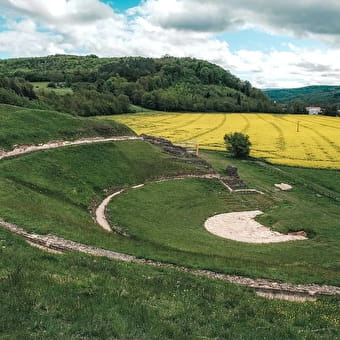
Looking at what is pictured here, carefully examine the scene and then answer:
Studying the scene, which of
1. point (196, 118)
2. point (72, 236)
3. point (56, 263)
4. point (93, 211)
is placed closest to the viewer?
point (56, 263)

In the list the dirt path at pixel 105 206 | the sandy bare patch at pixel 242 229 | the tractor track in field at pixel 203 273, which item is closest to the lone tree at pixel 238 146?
the dirt path at pixel 105 206

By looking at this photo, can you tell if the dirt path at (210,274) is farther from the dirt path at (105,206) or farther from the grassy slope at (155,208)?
the dirt path at (105,206)

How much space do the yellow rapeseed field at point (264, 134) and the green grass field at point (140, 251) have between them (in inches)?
1014

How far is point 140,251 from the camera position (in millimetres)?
25969

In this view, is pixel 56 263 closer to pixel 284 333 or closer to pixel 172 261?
pixel 172 261

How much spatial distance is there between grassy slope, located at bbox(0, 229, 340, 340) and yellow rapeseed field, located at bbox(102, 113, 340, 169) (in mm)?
70624

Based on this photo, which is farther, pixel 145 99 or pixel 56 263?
pixel 145 99

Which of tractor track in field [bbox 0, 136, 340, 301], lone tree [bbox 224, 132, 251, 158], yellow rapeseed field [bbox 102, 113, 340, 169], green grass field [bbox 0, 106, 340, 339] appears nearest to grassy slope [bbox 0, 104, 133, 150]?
green grass field [bbox 0, 106, 340, 339]

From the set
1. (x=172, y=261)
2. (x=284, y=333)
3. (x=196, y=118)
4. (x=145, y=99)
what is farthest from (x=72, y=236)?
(x=145, y=99)

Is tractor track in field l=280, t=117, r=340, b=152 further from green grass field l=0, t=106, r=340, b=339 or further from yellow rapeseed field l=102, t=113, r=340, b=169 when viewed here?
green grass field l=0, t=106, r=340, b=339

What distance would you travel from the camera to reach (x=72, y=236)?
86.0 ft

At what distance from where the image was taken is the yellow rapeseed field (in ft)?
304

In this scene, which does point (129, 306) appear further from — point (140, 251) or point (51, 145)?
point (51, 145)

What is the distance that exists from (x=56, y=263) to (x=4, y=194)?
15826mm
